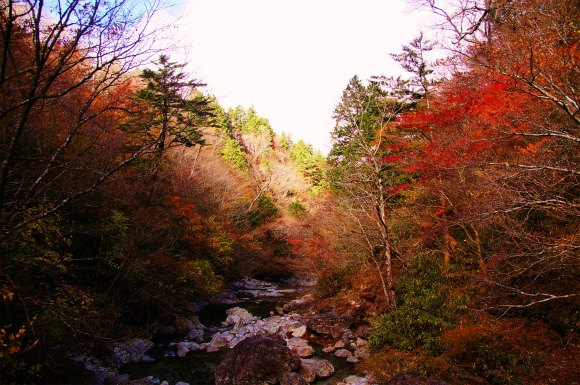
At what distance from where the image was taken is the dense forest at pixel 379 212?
4.69m

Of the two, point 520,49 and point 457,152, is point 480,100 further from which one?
point 520,49

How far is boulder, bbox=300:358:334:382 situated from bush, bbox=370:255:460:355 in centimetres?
179

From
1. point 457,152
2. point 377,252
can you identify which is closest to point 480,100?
point 457,152

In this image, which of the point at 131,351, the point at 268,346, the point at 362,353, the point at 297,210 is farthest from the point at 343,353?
the point at 297,210

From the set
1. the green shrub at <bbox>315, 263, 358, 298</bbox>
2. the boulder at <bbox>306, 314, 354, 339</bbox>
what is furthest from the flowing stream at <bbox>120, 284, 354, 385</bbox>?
the green shrub at <bbox>315, 263, 358, 298</bbox>

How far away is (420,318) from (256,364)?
5194 millimetres

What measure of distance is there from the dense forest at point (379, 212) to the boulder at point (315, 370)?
106 centimetres

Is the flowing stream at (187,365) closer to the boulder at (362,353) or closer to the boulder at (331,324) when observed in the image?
the boulder at (362,353)

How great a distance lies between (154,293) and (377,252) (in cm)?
1065

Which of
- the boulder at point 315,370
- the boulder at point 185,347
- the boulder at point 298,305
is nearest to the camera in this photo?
the boulder at point 315,370

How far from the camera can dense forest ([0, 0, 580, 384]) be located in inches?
185

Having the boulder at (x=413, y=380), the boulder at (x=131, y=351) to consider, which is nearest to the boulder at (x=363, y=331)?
the boulder at (x=413, y=380)

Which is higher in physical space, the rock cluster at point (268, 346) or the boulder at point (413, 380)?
the boulder at point (413, 380)

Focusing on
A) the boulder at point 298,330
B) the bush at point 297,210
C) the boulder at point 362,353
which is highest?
the bush at point 297,210
